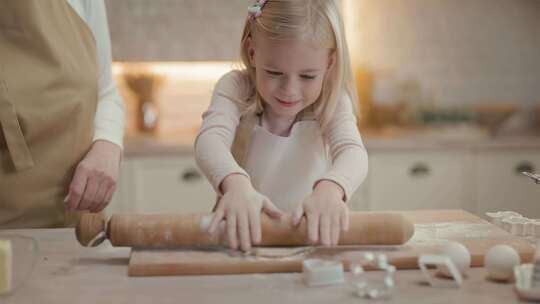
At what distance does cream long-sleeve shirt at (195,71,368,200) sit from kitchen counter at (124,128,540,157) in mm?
1562

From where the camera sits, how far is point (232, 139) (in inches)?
55.6

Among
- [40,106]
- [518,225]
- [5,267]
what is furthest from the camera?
[40,106]

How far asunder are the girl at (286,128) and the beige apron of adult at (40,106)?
276 mm

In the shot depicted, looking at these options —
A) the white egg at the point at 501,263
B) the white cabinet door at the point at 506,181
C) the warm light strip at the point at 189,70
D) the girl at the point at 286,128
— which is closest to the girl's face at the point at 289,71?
the girl at the point at 286,128

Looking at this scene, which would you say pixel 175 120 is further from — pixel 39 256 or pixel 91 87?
pixel 39 256

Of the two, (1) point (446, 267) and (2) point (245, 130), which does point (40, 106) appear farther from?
(1) point (446, 267)

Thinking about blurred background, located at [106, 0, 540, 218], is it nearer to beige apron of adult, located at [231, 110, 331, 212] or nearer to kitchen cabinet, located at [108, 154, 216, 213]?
kitchen cabinet, located at [108, 154, 216, 213]

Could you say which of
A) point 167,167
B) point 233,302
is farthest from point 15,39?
point 167,167

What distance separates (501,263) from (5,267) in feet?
2.19

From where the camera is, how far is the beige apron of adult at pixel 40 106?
137cm

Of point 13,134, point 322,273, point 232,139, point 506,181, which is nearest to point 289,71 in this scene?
point 232,139

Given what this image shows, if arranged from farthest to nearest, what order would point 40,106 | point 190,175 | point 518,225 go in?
point 190,175, point 40,106, point 518,225

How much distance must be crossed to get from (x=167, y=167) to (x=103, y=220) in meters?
1.86

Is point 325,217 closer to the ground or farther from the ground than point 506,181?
farther from the ground
